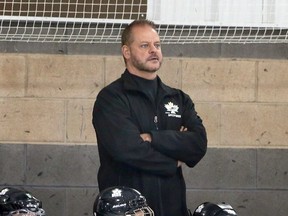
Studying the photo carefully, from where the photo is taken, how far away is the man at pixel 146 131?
395cm

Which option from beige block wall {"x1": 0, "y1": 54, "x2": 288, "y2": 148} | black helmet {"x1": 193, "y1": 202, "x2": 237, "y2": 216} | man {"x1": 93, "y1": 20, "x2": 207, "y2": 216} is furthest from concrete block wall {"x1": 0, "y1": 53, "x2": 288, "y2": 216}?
black helmet {"x1": 193, "y1": 202, "x2": 237, "y2": 216}

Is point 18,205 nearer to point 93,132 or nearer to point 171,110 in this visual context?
point 171,110

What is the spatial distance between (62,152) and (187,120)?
154 centimetres

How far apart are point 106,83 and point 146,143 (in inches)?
63.3

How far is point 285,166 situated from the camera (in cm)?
561

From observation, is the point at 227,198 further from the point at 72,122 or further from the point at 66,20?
the point at 66,20

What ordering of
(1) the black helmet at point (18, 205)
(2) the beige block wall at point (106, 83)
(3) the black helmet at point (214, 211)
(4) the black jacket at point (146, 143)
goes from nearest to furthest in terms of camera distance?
(1) the black helmet at point (18, 205) < (3) the black helmet at point (214, 211) < (4) the black jacket at point (146, 143) < (2) the beige block wall at point (106, 83)

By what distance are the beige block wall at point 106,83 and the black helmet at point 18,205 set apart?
1761 millimetres

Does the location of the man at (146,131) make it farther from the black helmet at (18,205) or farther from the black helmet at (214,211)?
the black helmet at (18,205)

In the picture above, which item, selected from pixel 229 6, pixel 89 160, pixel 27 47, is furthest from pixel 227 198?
pixel 27 47

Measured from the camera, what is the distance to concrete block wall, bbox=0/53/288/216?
17.9ft

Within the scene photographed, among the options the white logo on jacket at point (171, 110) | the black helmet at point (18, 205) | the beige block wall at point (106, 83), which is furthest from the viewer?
the beige block wall at point (106, 83)

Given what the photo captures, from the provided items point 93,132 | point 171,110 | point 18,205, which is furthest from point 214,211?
point 93,132

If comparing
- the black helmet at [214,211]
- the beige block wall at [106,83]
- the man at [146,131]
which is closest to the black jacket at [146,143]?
the man at [146,131]
